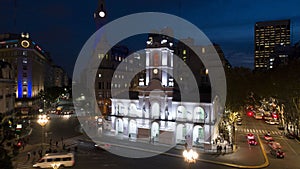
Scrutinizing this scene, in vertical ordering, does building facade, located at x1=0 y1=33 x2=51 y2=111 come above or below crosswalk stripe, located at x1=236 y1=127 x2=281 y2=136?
above

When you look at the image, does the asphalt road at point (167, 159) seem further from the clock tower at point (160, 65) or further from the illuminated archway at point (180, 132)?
the clock tower at point (160, 65)

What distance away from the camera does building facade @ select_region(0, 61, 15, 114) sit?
42188 mm

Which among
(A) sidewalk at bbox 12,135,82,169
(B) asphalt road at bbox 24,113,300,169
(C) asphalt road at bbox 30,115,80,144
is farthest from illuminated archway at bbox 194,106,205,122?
(C) asphalt road at bbox 30,115,80,144

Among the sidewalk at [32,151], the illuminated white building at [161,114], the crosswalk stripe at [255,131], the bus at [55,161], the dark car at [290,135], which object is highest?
the illuminated white building at [161,114]

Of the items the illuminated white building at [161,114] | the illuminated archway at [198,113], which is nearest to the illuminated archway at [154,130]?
the illuminated white building at [161,114]

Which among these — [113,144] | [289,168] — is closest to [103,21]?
[113,144]

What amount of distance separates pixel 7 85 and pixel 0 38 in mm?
43203

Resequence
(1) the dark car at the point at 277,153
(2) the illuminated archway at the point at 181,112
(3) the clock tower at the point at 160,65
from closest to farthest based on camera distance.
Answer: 1. (1) the dark car at the point at 277,153
2. (2) the illuminated archway at the point at 181,112
3. (3) the clock tower at the point at 160,65

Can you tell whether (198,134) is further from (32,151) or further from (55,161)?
(32,151)

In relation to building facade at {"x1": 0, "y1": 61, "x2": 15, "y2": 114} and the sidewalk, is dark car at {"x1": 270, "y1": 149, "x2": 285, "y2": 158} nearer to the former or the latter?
the sidewalk

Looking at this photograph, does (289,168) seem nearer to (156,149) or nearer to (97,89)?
(156,149)

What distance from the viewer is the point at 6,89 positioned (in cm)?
4488

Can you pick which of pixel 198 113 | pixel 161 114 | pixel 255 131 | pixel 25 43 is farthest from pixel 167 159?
pixel 25 43

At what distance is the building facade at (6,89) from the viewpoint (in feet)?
138
